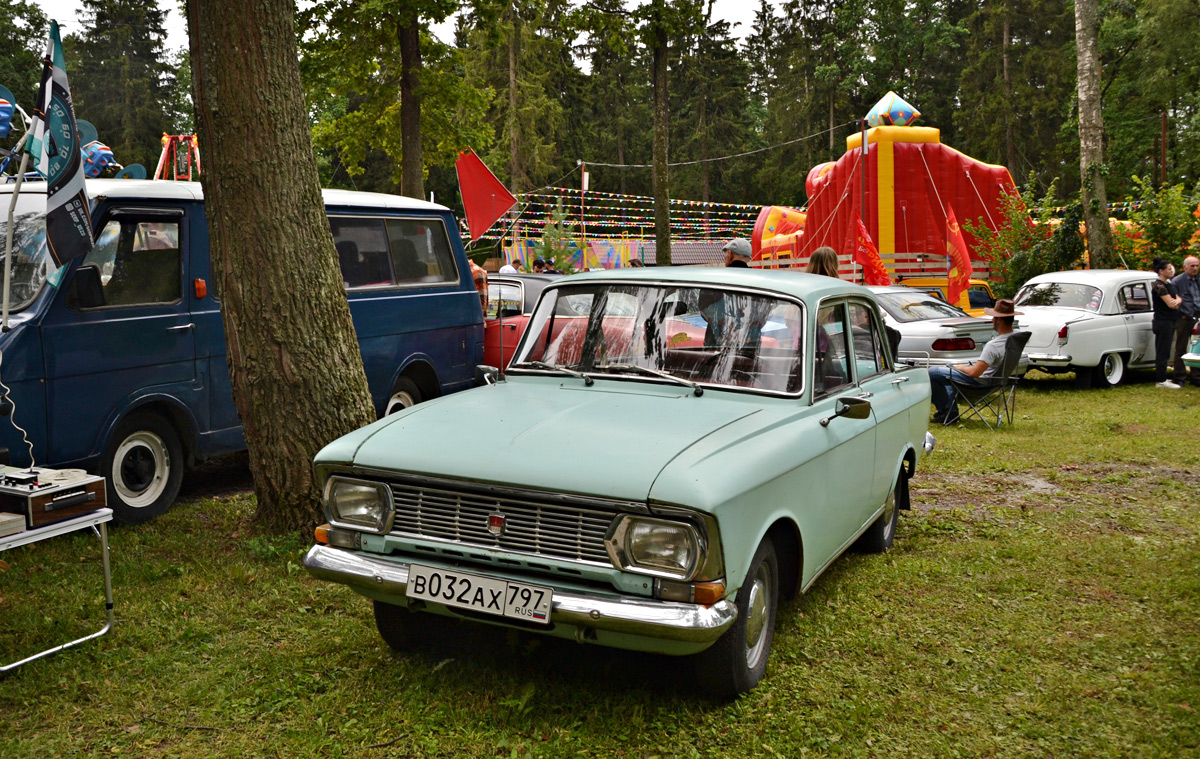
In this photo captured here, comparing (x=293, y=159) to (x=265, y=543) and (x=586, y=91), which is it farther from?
(x=586, y=91)

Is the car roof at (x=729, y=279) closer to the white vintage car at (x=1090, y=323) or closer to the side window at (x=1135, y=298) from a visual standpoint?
the white vintage car at (x=1090, y=323)

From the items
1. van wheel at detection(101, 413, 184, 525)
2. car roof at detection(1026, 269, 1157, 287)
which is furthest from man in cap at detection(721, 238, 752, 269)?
car roof at detection(1026, 269, 1157, 287)

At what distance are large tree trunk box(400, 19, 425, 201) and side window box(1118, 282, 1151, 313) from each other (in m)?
11.1

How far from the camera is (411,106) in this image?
54.6 feet

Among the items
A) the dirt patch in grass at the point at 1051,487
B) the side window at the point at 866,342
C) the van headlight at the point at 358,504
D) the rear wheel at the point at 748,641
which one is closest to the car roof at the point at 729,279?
the side window at the point at 866,342

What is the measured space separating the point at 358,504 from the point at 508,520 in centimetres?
71

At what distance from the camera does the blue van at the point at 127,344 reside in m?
5.96

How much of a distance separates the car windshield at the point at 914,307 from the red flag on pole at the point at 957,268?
10.0m

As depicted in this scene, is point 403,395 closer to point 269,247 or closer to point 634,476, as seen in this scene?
point 269,247

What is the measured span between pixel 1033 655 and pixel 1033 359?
34.0ft

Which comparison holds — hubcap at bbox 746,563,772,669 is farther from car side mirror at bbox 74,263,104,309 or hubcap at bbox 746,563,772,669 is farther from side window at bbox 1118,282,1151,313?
side window at bbox 1118,282,1151,313

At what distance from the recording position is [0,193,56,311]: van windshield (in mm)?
6141

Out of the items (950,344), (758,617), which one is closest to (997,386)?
(950,344)

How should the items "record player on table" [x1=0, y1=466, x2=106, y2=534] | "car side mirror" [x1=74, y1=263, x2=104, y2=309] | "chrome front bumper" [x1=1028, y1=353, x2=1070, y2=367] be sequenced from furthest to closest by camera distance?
1. "chrome front bumper" [x1=1028, y1=353, x2=1070, y2=367]
2. "car side mirror" [x1=74, y1=263, x2=104, y2=309]
3. "record player on table" [x1=0, y1=466, x2=106, y2=534]
